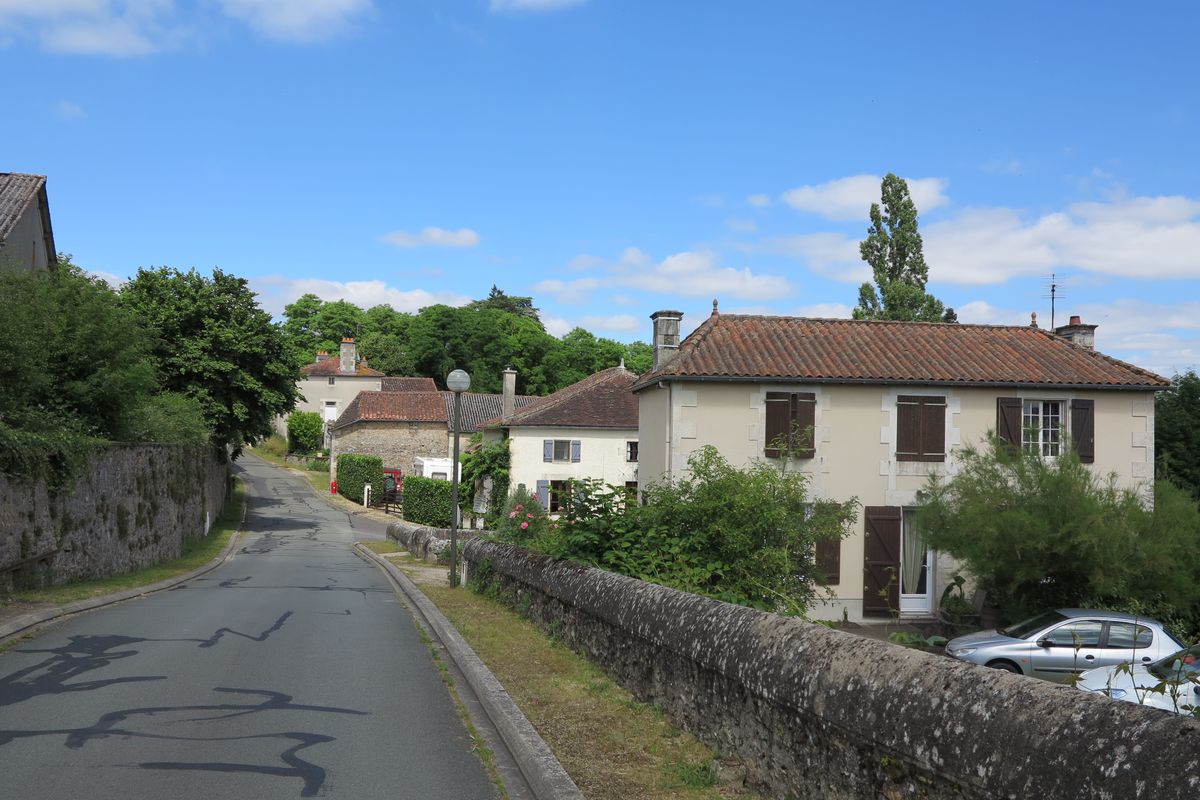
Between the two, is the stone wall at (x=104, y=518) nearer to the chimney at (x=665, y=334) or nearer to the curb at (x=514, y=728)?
the curb at (x=514, y=728)

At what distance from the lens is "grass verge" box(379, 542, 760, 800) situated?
5.41 m

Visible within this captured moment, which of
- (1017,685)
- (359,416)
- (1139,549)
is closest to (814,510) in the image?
(1139,549)

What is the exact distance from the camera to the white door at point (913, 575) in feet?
78.3

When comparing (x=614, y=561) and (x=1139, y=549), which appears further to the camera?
(x=1139, y=549)

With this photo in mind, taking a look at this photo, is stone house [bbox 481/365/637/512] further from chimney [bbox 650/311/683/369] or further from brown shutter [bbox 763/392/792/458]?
brown shutter [bbox 763/392/792/458]

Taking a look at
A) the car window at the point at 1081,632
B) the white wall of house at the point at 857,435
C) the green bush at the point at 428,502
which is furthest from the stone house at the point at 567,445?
the car window at the point at 1081,632

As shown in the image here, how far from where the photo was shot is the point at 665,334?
2584cm

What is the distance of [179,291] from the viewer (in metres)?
39.9

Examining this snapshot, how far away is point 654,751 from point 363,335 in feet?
336

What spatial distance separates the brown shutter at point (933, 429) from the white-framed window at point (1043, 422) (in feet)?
6.50

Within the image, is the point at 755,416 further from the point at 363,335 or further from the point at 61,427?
the point at 363,335

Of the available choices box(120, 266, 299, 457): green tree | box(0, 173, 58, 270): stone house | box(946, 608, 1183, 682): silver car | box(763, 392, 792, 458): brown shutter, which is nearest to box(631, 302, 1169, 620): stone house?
box(763, 392, 792, 458): brown shutter

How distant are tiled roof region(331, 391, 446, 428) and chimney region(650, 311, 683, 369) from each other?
41.5m

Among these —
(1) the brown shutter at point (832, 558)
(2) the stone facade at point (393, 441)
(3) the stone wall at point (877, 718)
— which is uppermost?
(2) the stone facade at point (393, 441)
